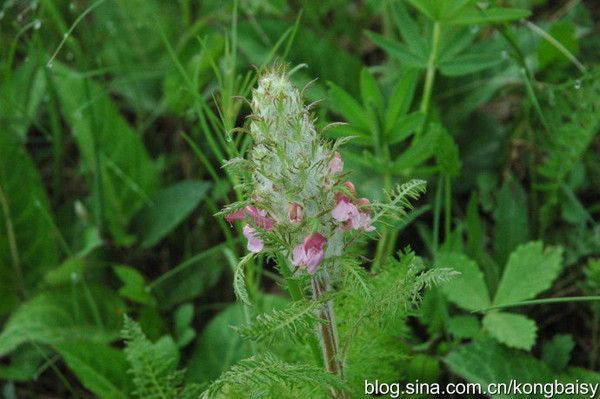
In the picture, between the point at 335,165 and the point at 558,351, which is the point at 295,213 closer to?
the point at 335,165

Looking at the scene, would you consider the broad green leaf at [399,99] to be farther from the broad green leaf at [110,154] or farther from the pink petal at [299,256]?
the broad green leaf at [110,154]

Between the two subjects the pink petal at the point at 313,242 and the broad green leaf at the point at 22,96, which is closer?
the pink petal at the point at 313,242

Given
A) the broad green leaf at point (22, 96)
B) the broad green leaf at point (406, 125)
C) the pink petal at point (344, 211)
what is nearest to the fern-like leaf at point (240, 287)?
the pink petal at point (344, 211)

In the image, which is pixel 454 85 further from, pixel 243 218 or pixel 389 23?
pixel 243 218

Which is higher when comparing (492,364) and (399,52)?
(399,52)

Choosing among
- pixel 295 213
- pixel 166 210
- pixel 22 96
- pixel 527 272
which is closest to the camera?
pixel 295 213

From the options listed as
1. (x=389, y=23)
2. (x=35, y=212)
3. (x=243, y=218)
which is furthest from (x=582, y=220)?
(x=35, y=212)

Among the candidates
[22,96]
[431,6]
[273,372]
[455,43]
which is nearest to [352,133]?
[431,6]
